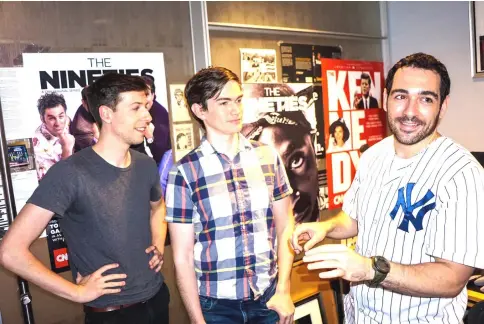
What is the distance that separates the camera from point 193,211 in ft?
5.97

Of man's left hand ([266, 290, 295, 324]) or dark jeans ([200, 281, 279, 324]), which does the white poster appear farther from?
man's left hand ([266, 290, 295, 324])

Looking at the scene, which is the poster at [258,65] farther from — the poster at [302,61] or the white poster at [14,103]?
the white poster at [14,103]

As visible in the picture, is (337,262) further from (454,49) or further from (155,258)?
(454,49)

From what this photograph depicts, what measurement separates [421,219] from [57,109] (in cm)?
175

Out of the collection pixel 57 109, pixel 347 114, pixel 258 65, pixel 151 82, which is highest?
pixel 258 65

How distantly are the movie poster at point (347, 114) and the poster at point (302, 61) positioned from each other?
2.6 inches

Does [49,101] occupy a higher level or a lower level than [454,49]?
lower

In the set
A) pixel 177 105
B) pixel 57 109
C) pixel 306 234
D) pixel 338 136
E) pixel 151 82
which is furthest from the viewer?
pixel 338 136

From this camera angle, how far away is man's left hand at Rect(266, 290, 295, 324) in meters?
1.86

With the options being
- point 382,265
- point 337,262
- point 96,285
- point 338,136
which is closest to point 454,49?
point 338,136

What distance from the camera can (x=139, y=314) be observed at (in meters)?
1.83

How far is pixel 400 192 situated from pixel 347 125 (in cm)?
197

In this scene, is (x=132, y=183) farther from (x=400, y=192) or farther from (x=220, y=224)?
(x=400, y=192)

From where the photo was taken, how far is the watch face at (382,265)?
4.02ft
